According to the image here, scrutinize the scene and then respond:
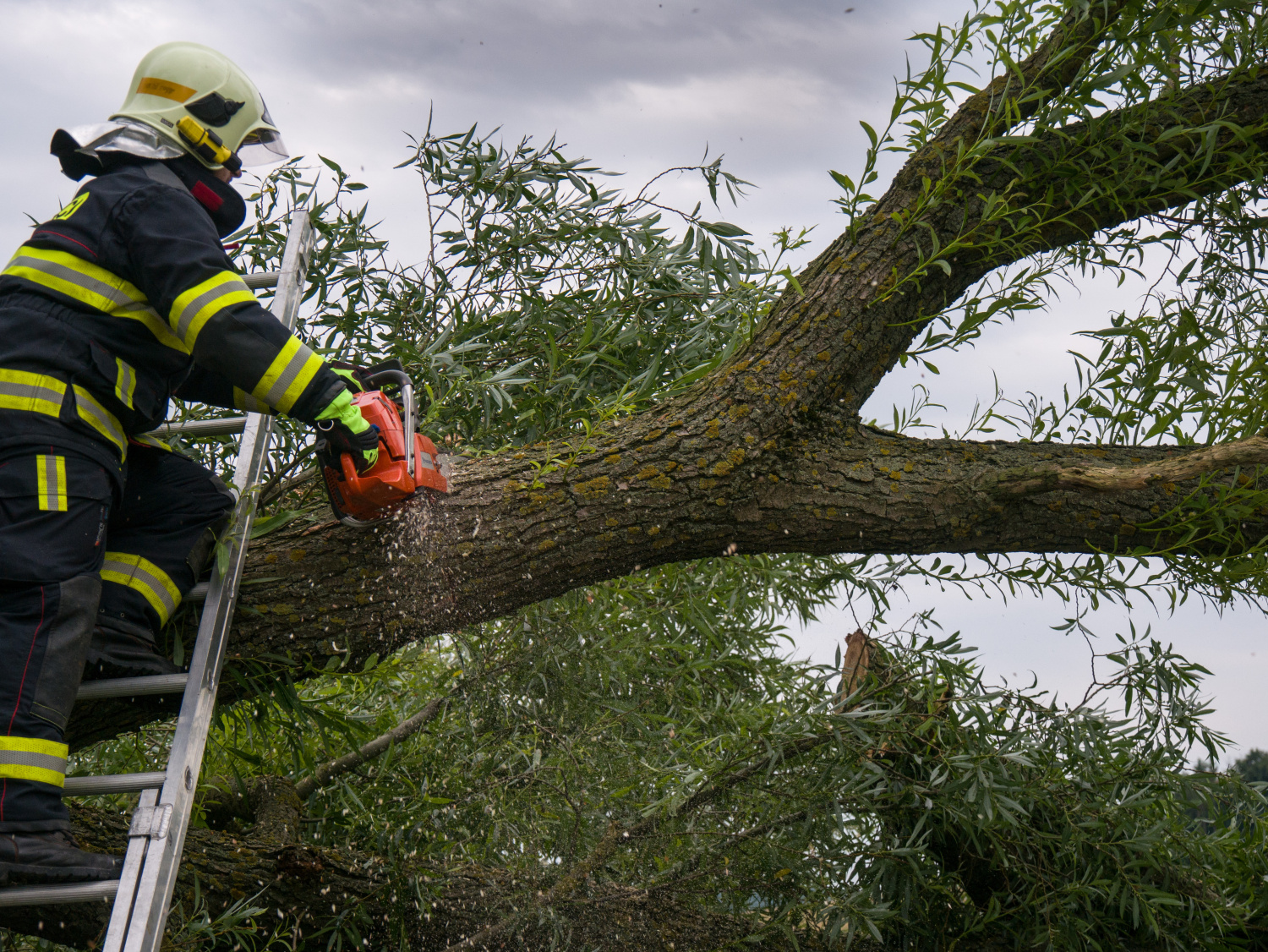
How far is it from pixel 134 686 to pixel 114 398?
0.71 metres

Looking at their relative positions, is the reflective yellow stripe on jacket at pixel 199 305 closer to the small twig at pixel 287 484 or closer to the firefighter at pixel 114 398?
the firefighter at pixel 114 398

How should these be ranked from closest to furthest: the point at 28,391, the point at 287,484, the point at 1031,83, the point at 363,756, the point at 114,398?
the point at 28,391 → the point at 114,398 → the point at 1031,83 → the point at 287,484 → the point at 363,756

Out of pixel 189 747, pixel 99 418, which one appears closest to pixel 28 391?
pixel 99 418

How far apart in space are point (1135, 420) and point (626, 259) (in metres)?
1.85

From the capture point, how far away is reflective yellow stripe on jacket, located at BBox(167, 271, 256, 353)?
2203 mm

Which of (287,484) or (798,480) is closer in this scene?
(798,480)

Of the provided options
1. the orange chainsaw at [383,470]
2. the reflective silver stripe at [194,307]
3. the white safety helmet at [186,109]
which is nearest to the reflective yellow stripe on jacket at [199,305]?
the reflective silver stripe at [194,307]

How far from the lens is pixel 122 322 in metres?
2.32

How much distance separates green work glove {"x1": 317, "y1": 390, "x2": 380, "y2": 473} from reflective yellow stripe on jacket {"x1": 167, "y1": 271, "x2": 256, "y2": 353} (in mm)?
321

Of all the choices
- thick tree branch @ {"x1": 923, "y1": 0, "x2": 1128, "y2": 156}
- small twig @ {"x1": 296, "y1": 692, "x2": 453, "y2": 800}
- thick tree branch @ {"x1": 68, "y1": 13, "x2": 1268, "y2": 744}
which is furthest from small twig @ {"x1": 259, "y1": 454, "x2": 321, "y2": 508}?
thick tree branch @ {"x1": 923, "y1": 0, "x2": 1128, "y2": 156}

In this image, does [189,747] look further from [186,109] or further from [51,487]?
[186,109]

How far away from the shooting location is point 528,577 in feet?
Result: 8.55

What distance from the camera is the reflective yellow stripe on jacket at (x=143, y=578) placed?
239 centimetres

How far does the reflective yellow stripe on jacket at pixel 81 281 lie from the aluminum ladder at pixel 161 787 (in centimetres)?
52
